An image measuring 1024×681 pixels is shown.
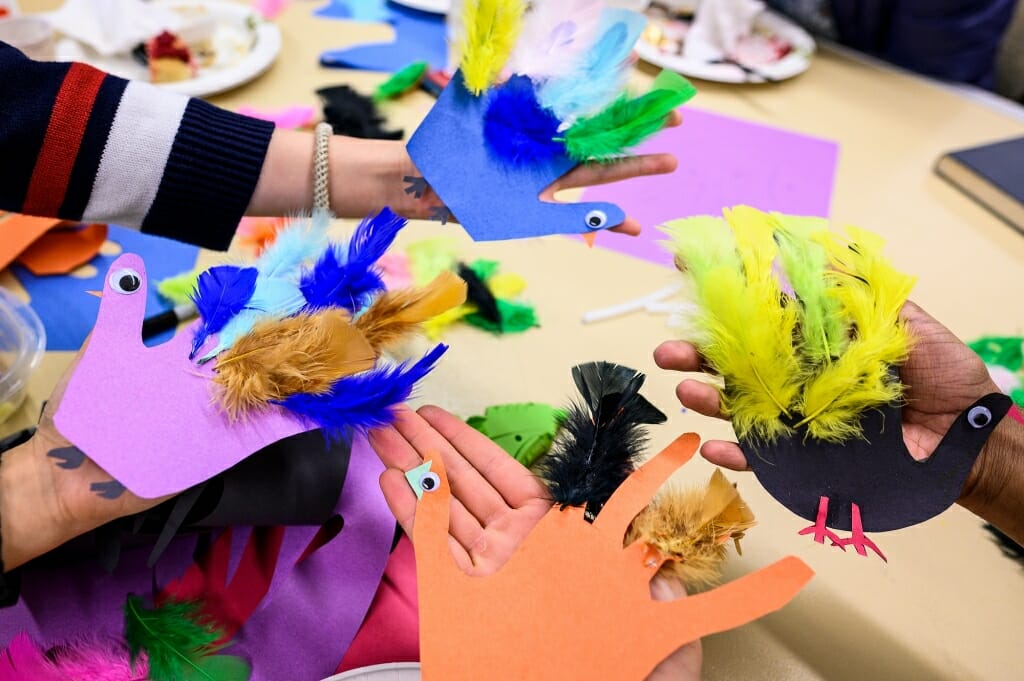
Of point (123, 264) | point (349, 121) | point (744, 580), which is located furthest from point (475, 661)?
point (349, 121)

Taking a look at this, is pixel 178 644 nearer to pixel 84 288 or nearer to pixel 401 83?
pixel 84 288

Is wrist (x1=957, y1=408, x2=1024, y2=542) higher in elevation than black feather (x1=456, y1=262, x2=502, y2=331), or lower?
higher

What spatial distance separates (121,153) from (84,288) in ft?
0.84

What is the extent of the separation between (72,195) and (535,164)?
467mm

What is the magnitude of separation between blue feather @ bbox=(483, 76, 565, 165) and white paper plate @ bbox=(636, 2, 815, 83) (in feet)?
2.35

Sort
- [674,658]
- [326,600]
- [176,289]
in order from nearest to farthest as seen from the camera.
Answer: [674,658]
[326,600]
[176,289]

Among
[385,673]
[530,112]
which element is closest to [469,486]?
[385,673]

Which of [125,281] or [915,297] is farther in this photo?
[915,297]

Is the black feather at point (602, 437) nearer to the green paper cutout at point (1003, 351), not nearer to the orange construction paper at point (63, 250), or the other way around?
the green paper cutout at point (1003, 351)

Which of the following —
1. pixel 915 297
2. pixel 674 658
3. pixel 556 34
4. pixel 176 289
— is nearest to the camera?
pixel 674 658

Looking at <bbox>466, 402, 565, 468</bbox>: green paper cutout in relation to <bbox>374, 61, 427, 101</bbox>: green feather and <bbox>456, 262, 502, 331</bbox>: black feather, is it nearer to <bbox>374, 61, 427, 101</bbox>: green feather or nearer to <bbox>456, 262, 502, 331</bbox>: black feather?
<bbox>456, 262, 502, 331</bbox>: black feather

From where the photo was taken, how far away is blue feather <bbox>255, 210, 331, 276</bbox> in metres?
0.66

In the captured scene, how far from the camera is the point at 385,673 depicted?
1.87ft

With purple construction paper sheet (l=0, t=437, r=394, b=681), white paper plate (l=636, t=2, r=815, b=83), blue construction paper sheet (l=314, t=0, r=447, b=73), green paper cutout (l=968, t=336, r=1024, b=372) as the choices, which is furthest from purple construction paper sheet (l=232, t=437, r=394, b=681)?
white paper plate (l=636, t=2, r=815, b=83)
